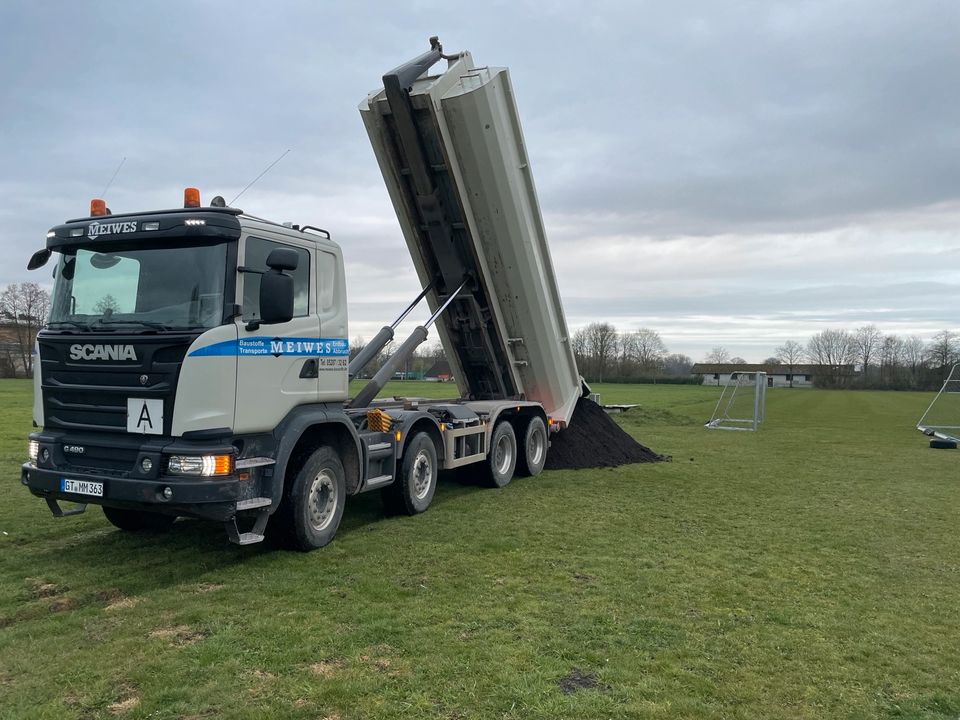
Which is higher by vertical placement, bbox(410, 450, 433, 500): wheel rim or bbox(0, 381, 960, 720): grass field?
bbox(410, 450, 433, 500): wheel rim

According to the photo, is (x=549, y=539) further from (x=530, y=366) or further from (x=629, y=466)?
(x=629, y=466)

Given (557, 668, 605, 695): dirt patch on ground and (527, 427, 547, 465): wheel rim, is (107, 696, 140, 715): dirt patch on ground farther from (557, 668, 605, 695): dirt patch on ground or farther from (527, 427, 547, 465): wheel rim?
(527, 427, 547, 465): wheel rim

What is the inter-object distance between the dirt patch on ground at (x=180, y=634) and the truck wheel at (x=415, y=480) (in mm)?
3260

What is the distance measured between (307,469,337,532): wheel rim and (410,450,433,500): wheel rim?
1.46 m

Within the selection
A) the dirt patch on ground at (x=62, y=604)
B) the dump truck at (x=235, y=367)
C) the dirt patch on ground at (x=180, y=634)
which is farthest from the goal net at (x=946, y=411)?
the dirt patch on ground at (x=62, y=604)

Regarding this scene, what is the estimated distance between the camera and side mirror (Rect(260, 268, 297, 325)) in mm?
5289

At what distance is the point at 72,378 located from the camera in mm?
5449

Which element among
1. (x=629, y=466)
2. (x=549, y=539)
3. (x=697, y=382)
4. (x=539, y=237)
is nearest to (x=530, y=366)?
(x=539, y=237)

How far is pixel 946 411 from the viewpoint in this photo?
22.4m

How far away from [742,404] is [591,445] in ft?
51.4

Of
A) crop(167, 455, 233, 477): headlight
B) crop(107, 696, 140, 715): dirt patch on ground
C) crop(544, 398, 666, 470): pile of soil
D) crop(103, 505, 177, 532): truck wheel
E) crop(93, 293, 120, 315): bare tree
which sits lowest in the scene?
crop(107, 696, 140, 715): dirt patch on ground

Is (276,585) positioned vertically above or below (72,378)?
below

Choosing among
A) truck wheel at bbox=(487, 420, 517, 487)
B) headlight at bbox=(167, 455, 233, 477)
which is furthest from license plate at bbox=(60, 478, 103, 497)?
truck wheel at bbox=(487, 420, 517, 487)

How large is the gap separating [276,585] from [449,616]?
55.5 inches
